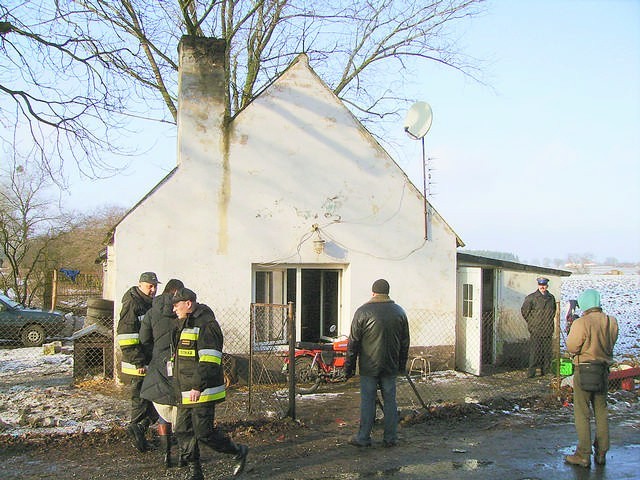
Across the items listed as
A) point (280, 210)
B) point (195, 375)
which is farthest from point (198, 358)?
point (280, 210)

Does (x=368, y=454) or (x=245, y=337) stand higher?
(x=245, y=337)

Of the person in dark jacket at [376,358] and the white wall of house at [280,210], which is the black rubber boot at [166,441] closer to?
the person in dark jacket at [376,358]

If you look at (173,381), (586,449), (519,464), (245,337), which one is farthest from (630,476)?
(245,337)

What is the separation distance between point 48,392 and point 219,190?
13.2 feet

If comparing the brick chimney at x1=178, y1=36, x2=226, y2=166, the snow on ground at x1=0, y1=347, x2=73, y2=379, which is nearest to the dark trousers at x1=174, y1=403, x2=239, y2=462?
the brick chimney at x1=178, y1=36, x2=226, y2=166

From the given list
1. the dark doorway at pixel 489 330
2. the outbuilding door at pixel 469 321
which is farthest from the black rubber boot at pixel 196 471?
the dark doorway at pixel 489 330

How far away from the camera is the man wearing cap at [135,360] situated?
599cm

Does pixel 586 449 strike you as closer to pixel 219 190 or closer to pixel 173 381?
pixel 173 381

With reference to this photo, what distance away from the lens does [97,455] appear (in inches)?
239

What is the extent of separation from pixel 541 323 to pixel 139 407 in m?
7.52

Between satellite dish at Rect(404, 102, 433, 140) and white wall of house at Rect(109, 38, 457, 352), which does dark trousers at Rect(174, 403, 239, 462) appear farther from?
satellite dish at Rect(404, 102, 433, 140)

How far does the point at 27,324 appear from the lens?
16266 millimetres

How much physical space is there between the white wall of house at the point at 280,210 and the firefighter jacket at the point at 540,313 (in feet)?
4.68

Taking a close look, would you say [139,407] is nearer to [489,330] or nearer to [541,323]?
[541,323]
